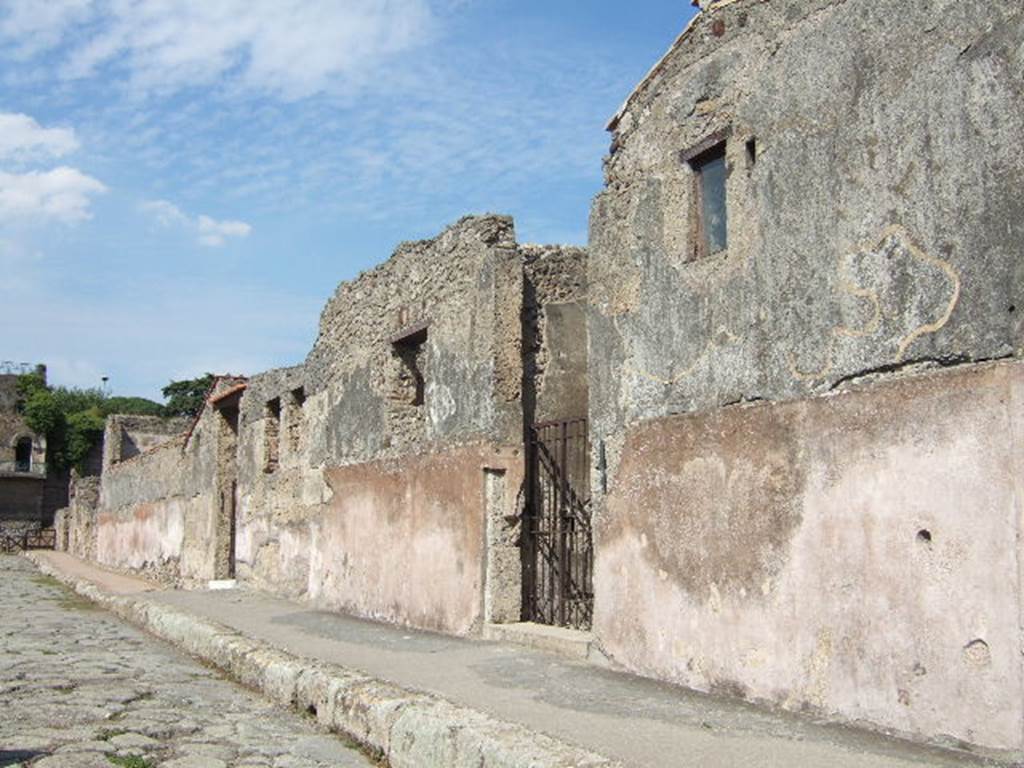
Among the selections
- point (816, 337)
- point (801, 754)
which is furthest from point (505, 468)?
point (801, 754)

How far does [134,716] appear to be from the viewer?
601cm

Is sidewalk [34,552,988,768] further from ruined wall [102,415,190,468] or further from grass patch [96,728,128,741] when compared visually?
ruined wall [102,415,190,468]

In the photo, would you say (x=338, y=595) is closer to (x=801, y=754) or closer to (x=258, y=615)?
(x=258, y=615)

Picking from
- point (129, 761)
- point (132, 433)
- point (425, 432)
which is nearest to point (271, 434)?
point (425, 432)

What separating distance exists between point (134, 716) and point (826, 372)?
13.1ft

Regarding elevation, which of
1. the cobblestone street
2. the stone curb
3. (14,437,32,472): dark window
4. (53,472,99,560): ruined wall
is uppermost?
(14,437,32,472): dark window

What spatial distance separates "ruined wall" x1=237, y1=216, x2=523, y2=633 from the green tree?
56.5 metres

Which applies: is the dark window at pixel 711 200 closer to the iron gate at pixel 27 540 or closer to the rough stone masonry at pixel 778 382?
the rough stone masonry at pixel 778 382

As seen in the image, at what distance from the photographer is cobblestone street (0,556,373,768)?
512 cm

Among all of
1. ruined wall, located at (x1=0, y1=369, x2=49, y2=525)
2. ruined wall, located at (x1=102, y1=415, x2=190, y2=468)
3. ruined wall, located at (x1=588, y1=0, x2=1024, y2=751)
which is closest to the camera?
ruined wall, located at (x1=588, y1=0, x2=1024, y2=751)

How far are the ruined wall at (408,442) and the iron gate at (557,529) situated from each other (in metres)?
0.18

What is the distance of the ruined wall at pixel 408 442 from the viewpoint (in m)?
8.50

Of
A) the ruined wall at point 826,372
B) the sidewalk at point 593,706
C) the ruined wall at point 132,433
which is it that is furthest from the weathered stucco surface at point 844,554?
the ruined wall at point 132,433

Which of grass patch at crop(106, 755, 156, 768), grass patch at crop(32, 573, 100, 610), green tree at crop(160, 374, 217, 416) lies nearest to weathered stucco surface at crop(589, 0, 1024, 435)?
grass patch at crop(106, 755, 156, 768)
